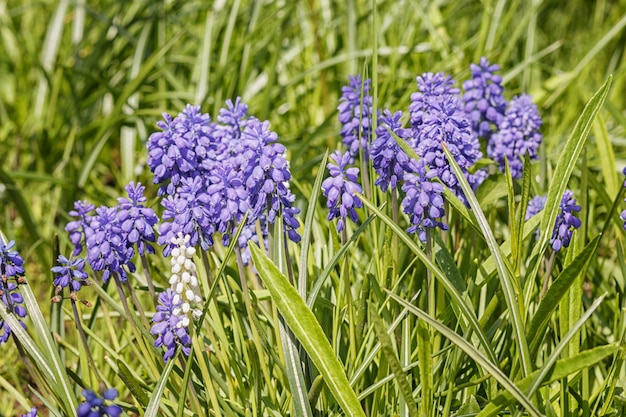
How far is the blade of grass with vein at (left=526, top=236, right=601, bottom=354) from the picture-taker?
225 cm

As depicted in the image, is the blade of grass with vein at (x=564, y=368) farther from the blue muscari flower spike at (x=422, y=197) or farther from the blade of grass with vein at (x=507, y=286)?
the blue muscari flower spike at (x=422, y=197)

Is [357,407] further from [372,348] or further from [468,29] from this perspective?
[468,29]

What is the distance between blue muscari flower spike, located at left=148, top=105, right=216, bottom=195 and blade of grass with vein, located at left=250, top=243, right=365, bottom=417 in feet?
1.81

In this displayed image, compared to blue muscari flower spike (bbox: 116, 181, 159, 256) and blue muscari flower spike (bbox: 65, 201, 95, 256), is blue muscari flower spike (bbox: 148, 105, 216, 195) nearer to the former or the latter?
blue muscari flower spike (bbox: 116, 181, 159, 256)

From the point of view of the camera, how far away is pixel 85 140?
237 inches

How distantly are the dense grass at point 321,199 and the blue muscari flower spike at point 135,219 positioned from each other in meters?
0.30

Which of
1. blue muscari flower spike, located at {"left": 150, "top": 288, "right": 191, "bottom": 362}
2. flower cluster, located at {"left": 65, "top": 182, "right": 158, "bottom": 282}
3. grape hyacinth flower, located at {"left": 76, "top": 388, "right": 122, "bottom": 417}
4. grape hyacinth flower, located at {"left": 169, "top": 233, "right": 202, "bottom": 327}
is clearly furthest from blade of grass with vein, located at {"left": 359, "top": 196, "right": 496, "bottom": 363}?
grape hyacinth flower, located at {"left": 76, "top": 388, "right": 122, "bottom": 417}

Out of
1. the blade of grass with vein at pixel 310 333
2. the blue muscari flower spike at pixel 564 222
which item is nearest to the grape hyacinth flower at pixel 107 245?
the blade of grass with vein at pixel 310 333

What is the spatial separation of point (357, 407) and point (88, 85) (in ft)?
15.4

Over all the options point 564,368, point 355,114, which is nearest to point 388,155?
point 355,114

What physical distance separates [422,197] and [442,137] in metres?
0.31

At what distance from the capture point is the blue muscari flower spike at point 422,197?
8.58 ft

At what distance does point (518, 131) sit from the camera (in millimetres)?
3717

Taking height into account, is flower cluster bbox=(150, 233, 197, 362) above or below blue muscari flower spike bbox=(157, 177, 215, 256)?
below
